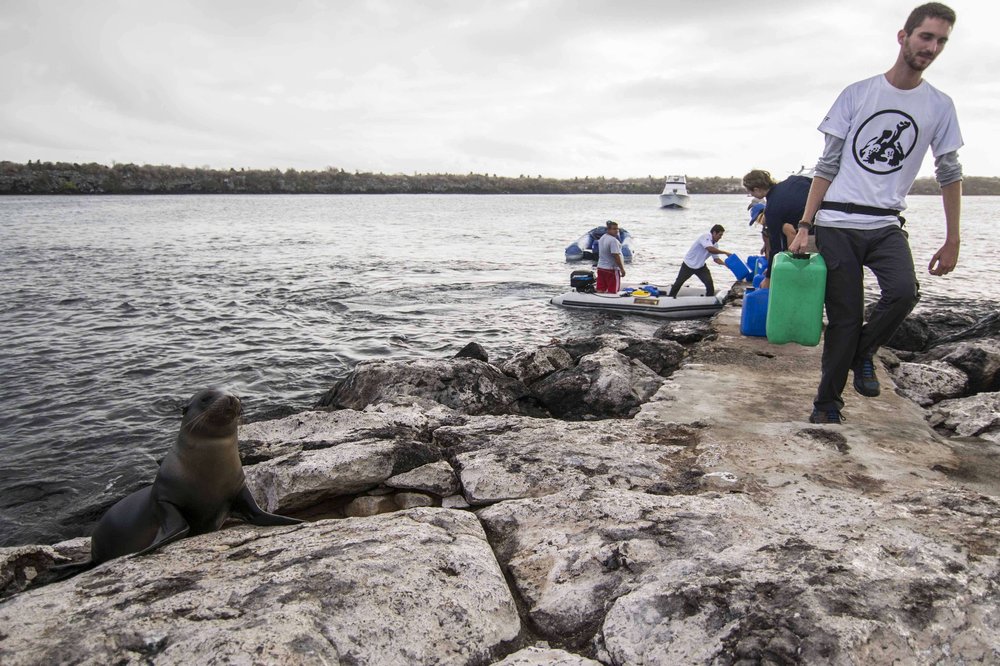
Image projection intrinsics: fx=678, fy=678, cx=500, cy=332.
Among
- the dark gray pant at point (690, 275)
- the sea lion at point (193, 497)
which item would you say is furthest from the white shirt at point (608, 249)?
the sea lion at point (193, 497)

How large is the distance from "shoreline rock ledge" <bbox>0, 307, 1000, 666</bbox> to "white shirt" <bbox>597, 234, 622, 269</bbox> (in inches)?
341

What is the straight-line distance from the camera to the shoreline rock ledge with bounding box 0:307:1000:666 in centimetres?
215

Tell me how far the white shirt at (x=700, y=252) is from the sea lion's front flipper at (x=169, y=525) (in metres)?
10.8

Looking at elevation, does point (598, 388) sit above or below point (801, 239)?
below

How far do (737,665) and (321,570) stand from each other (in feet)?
4.88

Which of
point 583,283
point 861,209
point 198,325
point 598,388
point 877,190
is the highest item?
point 877,190

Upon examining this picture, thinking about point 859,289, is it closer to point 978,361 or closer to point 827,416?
point 827,416

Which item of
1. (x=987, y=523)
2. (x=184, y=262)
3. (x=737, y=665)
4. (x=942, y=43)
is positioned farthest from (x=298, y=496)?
(x=184, y=262)

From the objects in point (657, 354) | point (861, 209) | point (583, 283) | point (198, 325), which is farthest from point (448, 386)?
point (583, 283)

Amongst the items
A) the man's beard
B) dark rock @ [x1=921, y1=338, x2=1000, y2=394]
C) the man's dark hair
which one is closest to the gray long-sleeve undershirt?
the man's beard

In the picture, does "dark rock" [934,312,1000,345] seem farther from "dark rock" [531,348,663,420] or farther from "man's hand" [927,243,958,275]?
"man's hand" [927,243,958,275]

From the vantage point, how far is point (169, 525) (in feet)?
11.2

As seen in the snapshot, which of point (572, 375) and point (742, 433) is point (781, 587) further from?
point (572, 375)

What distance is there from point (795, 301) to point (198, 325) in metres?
10.3
